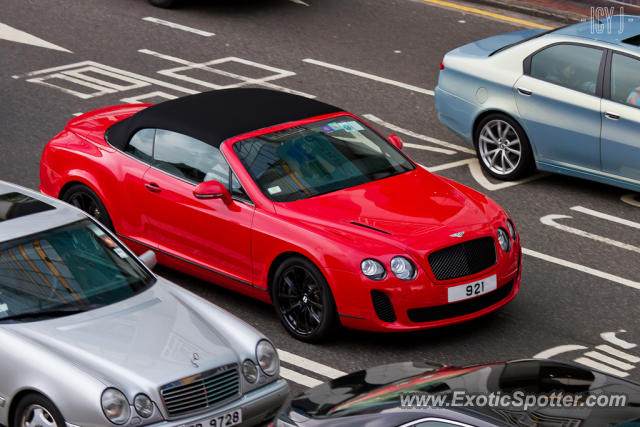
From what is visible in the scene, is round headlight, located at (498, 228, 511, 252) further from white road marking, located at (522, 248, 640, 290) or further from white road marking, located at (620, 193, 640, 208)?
white road marking, located at (620, 193, 640, 208)

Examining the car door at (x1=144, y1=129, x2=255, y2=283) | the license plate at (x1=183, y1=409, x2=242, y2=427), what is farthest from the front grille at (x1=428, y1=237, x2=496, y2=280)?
the license plate at (x1=183, y1=409, x2=242, y2=427)

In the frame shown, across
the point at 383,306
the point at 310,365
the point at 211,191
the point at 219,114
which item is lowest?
the point at 310,365

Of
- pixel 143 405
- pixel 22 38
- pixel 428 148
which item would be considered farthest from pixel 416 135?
pixel 143 405

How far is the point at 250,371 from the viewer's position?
693cm

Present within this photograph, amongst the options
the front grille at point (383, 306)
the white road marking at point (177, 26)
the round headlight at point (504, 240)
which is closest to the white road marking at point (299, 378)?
the front grille at point (383, 306)

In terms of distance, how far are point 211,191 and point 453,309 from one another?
6.64 ft

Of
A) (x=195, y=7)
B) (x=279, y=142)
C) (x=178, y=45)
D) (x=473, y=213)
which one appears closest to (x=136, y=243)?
(x=279, y=142)

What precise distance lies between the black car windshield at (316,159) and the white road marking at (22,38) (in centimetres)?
702

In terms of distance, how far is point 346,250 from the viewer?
26.6 feet

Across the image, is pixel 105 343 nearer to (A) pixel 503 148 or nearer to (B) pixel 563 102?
(B) pixel 563 102

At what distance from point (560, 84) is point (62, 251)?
18.8 feet

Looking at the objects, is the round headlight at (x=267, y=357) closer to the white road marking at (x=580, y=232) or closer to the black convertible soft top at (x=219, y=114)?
the black convertible soft top at (x=219, y=114)

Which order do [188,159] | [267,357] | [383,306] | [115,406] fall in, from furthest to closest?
[188,159]
[383,306]
[267,357]
[115,406]

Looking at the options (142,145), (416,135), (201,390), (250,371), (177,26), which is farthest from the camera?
(177,26)
